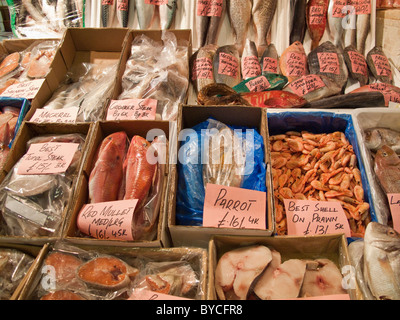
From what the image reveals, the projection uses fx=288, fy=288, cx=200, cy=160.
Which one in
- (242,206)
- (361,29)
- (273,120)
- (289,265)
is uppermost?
(361,29)

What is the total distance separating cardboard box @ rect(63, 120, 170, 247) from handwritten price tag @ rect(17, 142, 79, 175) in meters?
0.14

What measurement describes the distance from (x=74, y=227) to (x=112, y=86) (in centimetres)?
121

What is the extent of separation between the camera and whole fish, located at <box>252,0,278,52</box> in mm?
2789

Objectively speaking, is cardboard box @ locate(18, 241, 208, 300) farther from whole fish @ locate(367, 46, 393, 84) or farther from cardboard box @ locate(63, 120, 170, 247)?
whole fish @ locate(367, 46, 393, 84)

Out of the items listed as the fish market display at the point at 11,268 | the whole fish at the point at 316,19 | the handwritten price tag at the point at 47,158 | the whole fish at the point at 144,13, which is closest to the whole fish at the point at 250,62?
the whole fish at the point at 316,19

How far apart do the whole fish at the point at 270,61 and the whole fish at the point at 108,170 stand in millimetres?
1557

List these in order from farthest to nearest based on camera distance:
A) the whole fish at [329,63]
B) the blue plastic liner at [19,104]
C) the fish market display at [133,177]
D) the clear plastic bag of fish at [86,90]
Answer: the whole fish at [329,63] → the clear plastic bag of fish at [86,90] → the blue plastic liner at [19,104] → the fish market display at [133,177]

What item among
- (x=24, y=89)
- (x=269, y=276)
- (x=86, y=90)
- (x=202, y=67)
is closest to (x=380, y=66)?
(x=202, y=67)

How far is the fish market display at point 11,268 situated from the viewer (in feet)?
4.19

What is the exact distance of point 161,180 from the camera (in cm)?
158

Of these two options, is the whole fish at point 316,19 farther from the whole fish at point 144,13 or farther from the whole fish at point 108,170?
the whole fish at point 108,170

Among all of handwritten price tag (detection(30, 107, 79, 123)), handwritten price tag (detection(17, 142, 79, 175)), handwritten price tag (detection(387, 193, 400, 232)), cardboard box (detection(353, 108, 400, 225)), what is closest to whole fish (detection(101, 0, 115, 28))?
handwritten price tag (detection(30, 107, 79, 123))
